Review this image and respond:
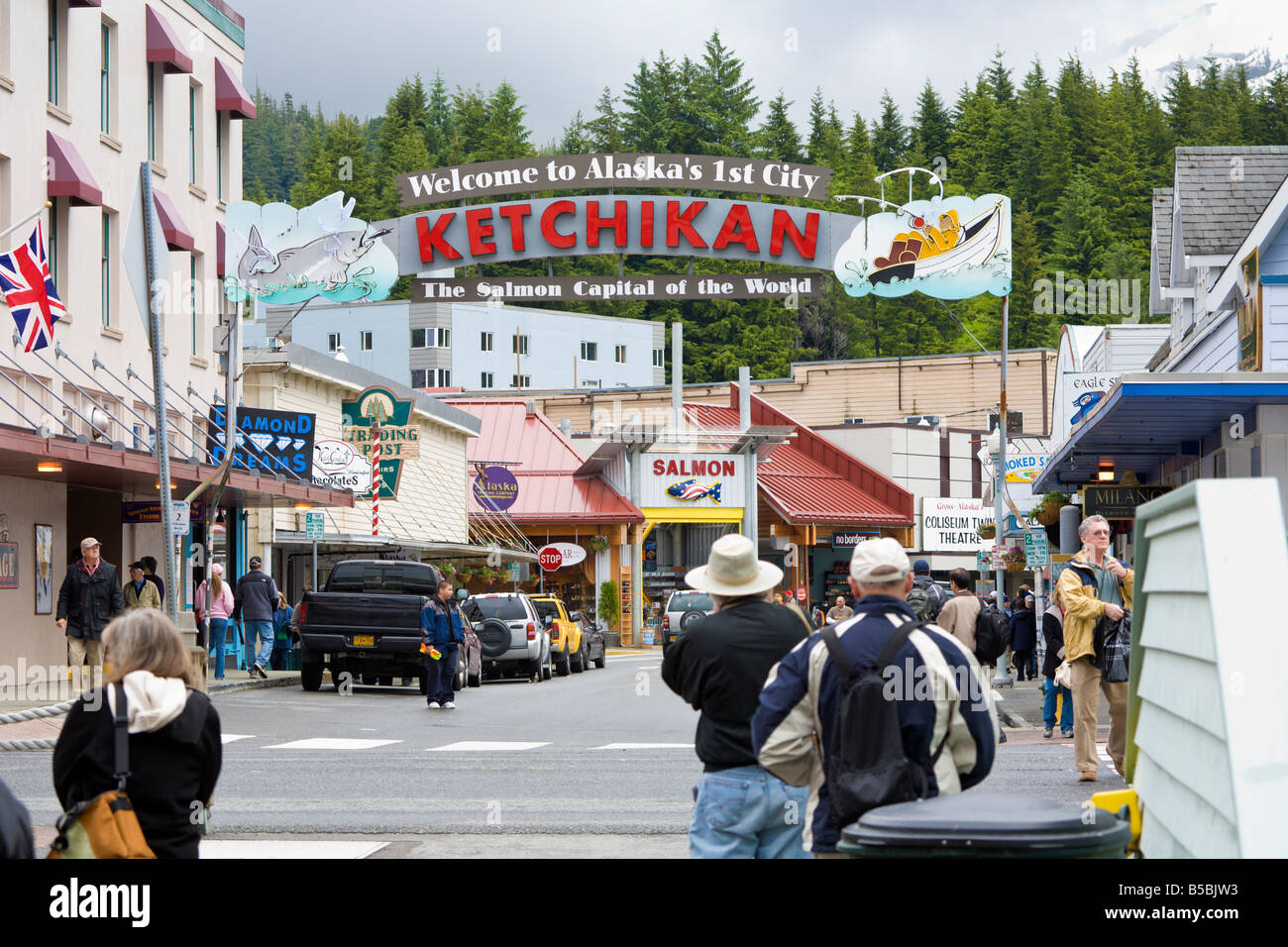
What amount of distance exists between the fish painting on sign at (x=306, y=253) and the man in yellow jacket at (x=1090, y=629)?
73.9 feet

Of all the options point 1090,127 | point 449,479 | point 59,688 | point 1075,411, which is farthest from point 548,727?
point 1090,127

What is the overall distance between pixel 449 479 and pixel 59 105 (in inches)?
875

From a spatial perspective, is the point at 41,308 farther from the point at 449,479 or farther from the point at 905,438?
the point at 905,438

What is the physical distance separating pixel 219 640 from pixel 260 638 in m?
0.64

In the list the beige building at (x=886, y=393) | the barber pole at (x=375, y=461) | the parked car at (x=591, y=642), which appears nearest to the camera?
the barber pole at (x=375, y=461)

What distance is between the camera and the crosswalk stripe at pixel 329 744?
1686 cm

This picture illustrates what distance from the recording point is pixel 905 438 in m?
65.6

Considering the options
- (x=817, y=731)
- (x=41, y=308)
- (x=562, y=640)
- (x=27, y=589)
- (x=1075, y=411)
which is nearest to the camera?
(x=817, y=731)

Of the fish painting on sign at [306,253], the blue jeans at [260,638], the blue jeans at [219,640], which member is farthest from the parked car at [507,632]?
the fish painting on sign at [306,253]

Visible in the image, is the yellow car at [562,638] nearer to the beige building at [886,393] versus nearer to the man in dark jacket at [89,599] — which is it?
the man in dark jacket at [89,599]

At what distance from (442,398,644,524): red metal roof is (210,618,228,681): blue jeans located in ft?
74.1

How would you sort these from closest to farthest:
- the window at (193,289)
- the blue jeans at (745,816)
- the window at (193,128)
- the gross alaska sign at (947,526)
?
the blue jeans at (745,816) < the window at (193,289) < the window at (193,128) < the gross alaska sign at (947,526)

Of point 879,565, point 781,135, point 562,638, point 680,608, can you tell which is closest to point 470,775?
point 879,565

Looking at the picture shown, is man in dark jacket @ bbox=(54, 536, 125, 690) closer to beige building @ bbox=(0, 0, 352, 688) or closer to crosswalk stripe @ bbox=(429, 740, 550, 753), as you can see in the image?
beige building @ bbox=(0, 0, 352, 688)
